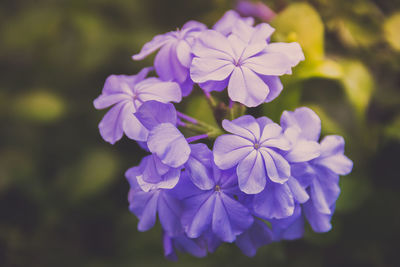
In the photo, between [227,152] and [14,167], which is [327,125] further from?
[14,167]

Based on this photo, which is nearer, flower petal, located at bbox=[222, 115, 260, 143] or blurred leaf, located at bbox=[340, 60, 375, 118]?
flower petal, located at bbox=[222, 115, 260, 143]

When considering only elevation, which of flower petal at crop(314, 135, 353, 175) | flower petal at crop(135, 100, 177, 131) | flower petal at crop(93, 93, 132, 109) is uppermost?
flower petal at crop(135, 100, 177, 131)

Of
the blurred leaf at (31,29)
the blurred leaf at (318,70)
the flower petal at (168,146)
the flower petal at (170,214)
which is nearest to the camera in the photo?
the flower petal at (168,146)

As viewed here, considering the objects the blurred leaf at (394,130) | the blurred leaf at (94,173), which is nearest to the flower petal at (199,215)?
the blurred leaf at (394,130)

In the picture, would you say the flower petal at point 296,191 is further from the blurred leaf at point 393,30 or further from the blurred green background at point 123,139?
the blurred leaf at point 393,30

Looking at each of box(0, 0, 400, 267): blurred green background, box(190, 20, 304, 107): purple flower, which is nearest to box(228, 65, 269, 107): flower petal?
box(190, 20, 304, 107): purple flower

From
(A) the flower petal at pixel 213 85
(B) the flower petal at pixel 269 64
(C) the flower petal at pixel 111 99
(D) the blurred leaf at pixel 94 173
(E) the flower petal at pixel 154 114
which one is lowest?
(D) the blurred leaf at pixel 94 173

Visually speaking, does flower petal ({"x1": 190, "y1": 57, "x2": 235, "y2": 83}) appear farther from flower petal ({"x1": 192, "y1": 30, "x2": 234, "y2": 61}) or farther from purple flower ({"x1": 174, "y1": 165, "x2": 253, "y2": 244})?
purple flower ({"x1": 174, "y1": 165, "x2": 253, "y2": 244})
